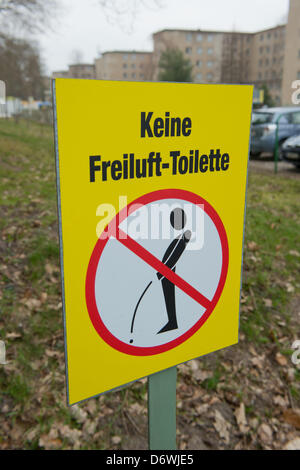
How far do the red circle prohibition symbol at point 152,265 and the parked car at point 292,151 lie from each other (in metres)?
9.82

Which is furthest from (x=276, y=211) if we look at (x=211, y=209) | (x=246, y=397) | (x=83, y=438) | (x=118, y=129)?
(x=118, y=129)

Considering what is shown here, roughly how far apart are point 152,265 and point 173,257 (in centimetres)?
9

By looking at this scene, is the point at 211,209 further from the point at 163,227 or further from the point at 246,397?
the point at 246,397

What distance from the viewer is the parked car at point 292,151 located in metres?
10.4

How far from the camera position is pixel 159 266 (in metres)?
1.32

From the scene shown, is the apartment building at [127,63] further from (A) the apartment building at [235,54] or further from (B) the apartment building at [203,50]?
(A) the apartment building at [235,54]

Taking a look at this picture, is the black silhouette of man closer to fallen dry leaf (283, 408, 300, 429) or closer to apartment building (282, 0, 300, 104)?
fallen dry leaf (283, 408, 300, 429)

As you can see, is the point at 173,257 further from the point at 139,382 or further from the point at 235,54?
the point at 235,54

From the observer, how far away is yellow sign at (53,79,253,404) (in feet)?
3.52

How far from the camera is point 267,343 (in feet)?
11.8

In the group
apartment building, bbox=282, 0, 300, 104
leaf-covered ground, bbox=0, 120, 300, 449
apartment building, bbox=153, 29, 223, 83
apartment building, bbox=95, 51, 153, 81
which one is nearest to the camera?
leaf-covered ground, bbox=0, 120, 300, 449

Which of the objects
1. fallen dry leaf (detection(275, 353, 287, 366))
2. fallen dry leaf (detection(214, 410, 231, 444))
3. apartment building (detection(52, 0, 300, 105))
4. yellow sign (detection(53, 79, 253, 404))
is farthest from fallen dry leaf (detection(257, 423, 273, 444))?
apartment building (detection(52, 0, 300, 105))

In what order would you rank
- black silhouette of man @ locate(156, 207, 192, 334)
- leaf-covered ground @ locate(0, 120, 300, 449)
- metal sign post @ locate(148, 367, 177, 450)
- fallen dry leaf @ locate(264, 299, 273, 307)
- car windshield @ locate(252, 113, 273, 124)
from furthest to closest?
car windshield @ locate(252, 113, 273, 124) < fallen dry leaf @ locate(264, 299, 273, 307) < leaf-covered ground @ locate(0, 120, 300, 449) < metal sign post @ locate(148, 367, 177, 450) < black silhouette of man @ locate(156, 207, 192, 334)

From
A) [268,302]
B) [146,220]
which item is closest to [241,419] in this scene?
[268,302]
